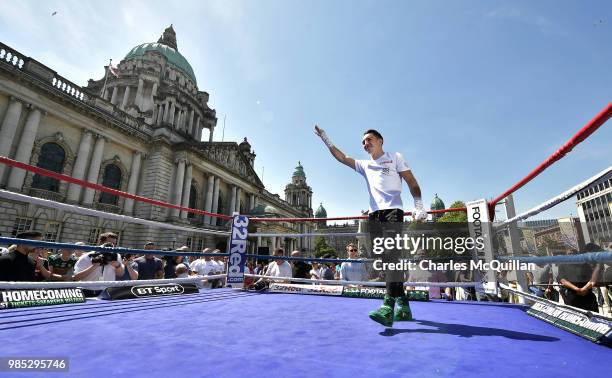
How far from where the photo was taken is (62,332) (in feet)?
6.13

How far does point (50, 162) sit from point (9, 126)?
3030 mm

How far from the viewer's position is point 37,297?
9.46 ft

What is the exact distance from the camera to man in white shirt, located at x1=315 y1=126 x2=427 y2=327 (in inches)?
99.4

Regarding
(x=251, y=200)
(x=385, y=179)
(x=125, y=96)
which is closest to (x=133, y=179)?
(x=251, y=200)

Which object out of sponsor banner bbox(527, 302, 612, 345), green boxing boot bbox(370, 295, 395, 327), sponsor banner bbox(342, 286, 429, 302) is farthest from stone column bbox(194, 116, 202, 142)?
sponsor banner bbox(527, 302, 612, 345)

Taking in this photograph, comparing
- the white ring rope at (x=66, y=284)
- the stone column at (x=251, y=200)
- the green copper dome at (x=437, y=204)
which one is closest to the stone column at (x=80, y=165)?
the stone column at (x=251, y=200)

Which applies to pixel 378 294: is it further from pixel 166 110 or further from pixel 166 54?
pixel 166 54

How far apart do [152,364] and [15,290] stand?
254cm

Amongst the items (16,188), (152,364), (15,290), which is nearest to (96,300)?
(15,290)

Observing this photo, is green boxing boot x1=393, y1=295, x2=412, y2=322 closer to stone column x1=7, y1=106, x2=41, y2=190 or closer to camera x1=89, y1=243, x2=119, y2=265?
camera x1=89, y1=243, x2=119, y2=265

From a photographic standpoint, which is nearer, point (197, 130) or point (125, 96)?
point (125, 96)

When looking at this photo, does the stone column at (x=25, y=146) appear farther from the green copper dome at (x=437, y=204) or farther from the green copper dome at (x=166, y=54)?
the green copper dome at (x=437, y=204)

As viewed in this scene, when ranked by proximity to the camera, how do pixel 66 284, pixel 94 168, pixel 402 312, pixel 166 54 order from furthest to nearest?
pixel 166 54
pixel 94 168
pixel 66 284
pixel 402 312

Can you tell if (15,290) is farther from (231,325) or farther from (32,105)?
(32,105)
